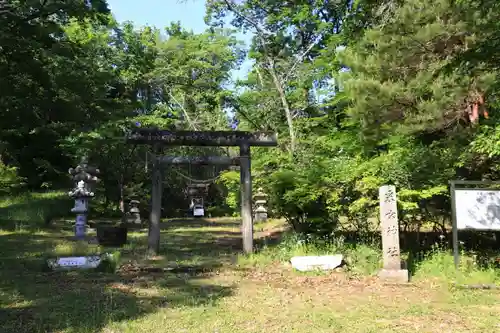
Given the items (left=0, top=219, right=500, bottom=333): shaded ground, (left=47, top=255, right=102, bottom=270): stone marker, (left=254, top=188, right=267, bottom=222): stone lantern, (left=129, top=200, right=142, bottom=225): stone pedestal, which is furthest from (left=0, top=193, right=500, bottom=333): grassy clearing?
(left=254, top=188, right=267, bottom=222): stone lantern

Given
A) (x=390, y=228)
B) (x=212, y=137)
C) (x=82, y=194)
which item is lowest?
(x=390, y=228)

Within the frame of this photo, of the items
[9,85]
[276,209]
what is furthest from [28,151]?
[276,209]

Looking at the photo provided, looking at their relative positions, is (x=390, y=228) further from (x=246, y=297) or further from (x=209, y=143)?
(x=209, y=143)

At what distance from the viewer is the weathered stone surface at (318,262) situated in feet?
29.9

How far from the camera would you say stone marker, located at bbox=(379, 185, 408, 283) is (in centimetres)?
829

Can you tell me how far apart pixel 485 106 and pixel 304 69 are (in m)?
9.95

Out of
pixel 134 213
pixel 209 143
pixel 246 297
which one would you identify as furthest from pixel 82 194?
pixel 246 297

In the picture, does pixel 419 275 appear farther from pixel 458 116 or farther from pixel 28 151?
pixel 28 151

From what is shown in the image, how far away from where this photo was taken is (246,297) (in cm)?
710

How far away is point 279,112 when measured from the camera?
2058cm

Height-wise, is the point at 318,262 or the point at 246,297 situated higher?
the point at 318,262

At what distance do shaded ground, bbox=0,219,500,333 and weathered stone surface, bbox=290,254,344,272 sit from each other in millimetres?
264

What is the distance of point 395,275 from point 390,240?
0.65 meters

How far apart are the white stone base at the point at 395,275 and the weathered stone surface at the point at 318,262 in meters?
1.04
